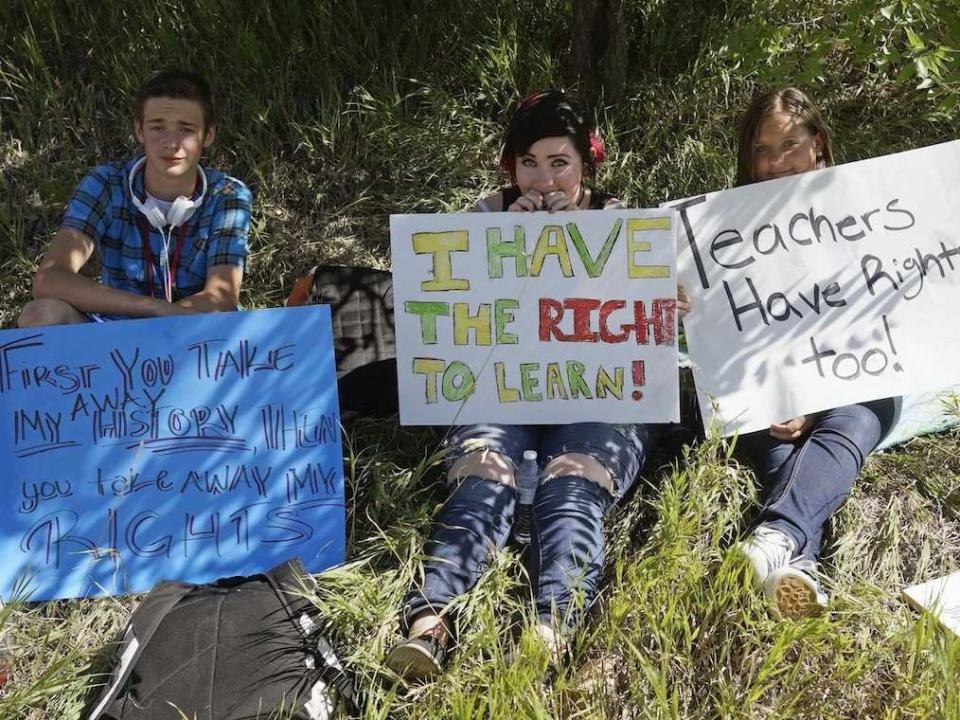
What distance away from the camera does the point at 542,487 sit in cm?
252

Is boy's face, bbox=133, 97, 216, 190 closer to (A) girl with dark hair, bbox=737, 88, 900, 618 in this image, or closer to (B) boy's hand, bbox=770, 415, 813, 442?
(A) girl with dark hair, bbox=737, 88, 900, 618

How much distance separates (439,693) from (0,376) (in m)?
1.43

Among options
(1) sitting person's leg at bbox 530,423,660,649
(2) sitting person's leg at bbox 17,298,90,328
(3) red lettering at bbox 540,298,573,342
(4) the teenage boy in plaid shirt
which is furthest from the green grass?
(2) sitting person's leg at bbox 17,298,90,328

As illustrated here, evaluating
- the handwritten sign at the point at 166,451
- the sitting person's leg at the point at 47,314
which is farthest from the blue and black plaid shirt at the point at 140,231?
the handwritten sign at the point at 166,451

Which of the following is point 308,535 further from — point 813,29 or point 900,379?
point 813,29

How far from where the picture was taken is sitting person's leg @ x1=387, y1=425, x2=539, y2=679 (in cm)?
223

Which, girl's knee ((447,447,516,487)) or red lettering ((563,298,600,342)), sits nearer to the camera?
girl's knee ((447,447,516,487))

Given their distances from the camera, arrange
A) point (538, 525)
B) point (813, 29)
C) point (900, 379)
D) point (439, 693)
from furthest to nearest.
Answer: point (813, 29) → point (900, 379) → point (538, 525) → point (439, 693)

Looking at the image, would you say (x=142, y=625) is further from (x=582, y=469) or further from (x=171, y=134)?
(x=171, y=134)

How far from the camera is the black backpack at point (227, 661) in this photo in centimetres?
213

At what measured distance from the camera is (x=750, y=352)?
273cm

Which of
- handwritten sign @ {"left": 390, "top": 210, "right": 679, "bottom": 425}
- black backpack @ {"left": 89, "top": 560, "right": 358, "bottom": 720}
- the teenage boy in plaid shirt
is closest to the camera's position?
black backpack @ {"left": 89, "top": 560, "right": 358, "bottom": 720}

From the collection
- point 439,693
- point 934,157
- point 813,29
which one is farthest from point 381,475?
point 813,29

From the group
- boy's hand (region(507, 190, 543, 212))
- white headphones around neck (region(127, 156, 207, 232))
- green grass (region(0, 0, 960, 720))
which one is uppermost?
green grass (region(0, 0, 960, 720))
